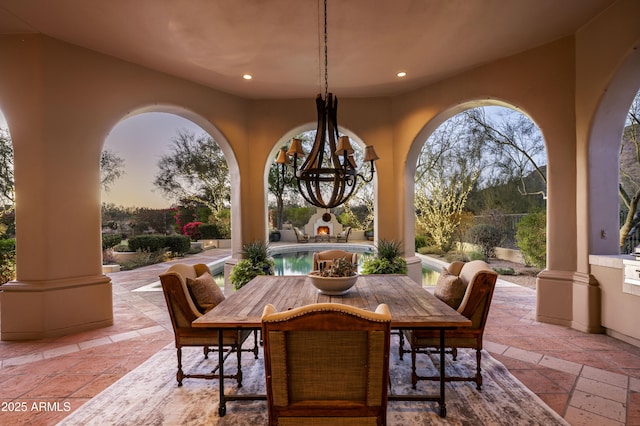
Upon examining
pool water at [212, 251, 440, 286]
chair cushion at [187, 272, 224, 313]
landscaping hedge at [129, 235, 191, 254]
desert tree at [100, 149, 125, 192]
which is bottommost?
pool water at [212, 251, 440, 286]

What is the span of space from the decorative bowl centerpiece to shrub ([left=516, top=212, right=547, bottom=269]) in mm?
5997

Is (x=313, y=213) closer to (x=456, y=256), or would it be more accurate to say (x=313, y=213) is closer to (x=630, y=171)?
(x=456, y=256)

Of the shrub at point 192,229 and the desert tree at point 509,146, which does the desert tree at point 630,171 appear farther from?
the shrub at point 192,229

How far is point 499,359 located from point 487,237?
612cm

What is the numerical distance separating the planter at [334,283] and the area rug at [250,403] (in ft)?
A: 2.86

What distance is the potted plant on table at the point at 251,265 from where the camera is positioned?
4.65 metres

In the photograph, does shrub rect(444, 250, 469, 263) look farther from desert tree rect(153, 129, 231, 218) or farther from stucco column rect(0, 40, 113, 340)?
desert tree rect(153, 129, 231, 218)

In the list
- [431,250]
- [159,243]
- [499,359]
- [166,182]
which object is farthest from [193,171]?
[499,359]

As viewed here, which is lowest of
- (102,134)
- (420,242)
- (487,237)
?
(420,242)

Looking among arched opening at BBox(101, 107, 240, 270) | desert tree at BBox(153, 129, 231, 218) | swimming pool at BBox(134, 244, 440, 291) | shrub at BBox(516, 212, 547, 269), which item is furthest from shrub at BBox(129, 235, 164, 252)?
shrub at BBox(516, 212, 547, 269)

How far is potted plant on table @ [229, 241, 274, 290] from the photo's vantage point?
4.65 meters

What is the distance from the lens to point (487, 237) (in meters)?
8.26

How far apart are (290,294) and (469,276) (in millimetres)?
1520

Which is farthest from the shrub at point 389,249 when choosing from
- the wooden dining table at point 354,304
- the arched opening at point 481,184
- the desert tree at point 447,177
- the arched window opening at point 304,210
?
the arched window opening at point 304,210
